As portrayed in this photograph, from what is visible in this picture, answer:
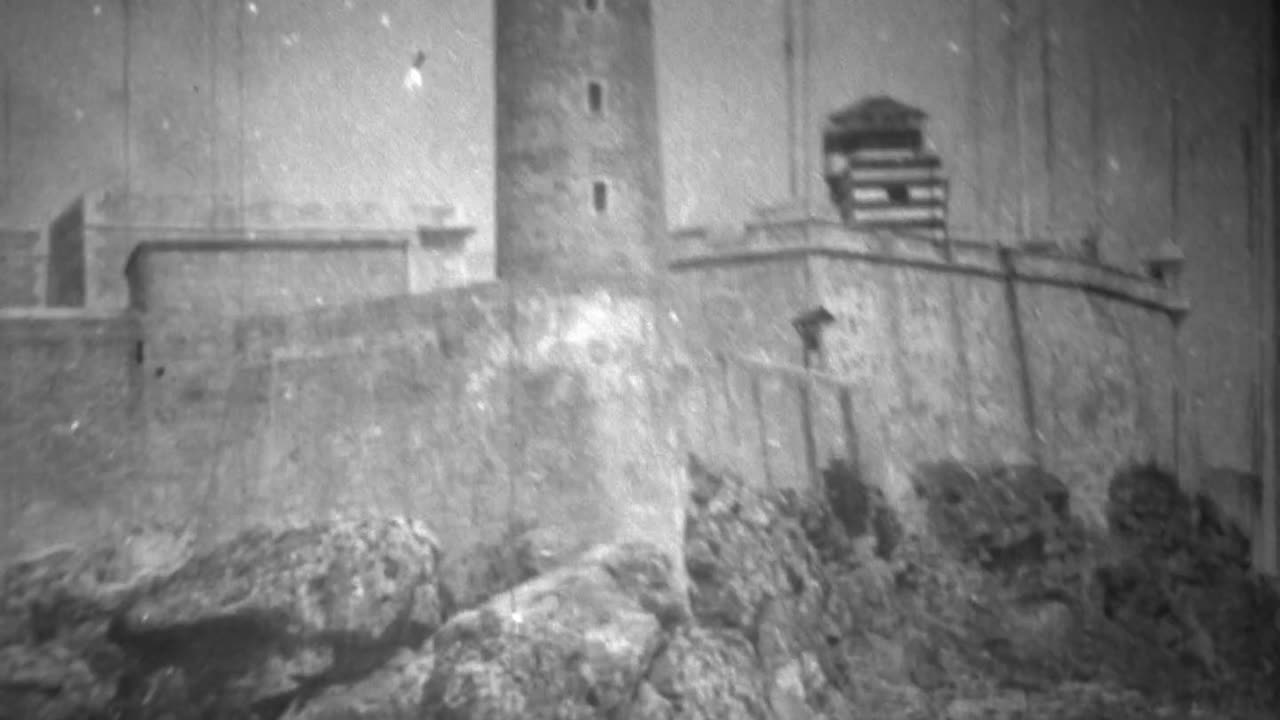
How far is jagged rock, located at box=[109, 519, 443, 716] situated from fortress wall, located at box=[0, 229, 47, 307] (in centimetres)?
677

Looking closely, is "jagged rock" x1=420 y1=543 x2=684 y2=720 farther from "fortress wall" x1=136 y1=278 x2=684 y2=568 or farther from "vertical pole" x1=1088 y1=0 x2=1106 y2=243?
"vertical pole" x1=1088 y1=0 x2=1106 y2=243

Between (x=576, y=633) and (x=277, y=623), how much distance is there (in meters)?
3.08

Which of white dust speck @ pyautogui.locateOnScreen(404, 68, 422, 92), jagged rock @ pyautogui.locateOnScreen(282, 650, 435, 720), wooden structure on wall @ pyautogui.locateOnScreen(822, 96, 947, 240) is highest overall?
white dust speck @ pyautogui.locateOnScreen(404, 68, 422, 92)

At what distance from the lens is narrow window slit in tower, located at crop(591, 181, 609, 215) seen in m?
16.6

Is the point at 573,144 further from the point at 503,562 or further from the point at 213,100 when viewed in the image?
the point at 213,100

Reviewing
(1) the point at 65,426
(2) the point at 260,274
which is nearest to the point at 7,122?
(2) the point at 260,274

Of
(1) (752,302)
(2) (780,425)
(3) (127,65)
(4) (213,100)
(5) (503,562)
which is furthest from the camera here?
(1) (752,302)

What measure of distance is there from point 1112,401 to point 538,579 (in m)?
9.86

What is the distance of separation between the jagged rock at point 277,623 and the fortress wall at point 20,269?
6770mm

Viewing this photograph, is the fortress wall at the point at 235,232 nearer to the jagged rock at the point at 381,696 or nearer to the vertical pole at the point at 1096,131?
the jagged rock at the point at 381,696

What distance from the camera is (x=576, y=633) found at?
49.3ft

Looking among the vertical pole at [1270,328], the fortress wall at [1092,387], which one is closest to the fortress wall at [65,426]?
the fortress wall at [1092,387]

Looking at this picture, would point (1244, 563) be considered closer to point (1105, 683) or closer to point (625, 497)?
point (1105, 683)

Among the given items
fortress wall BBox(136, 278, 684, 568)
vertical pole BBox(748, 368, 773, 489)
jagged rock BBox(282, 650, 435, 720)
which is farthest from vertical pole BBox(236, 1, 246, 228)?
jagged rock BBox(282, 650, 435, 720)
